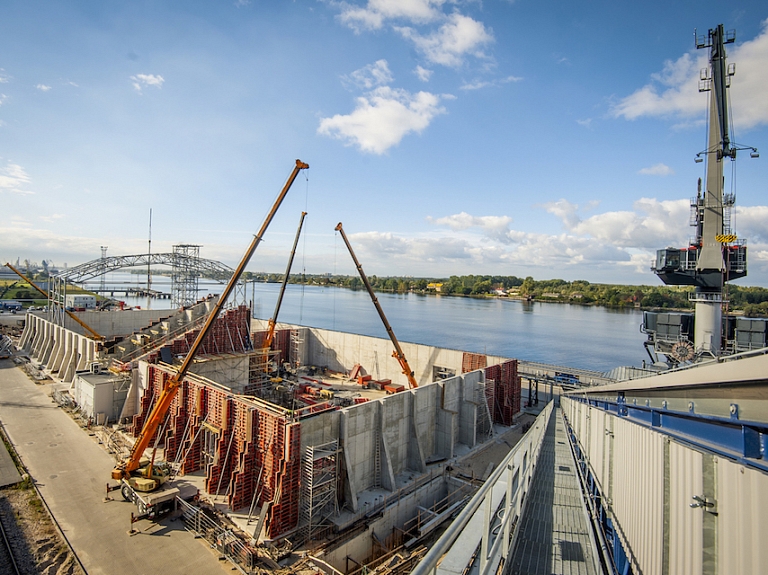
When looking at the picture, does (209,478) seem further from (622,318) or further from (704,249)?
(622,318)

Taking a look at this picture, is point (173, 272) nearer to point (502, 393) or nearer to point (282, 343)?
point (282, 343)

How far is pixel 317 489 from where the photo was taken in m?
15.2

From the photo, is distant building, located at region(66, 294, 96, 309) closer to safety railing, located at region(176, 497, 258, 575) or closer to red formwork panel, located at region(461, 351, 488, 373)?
red formwork panel, located at region(461, 351, 488, 373)

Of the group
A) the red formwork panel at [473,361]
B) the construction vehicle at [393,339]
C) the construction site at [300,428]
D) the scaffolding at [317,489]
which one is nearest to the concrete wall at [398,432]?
the construction site at [300,428]

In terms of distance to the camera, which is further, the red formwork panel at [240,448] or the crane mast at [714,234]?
the crane mast at [714,234]

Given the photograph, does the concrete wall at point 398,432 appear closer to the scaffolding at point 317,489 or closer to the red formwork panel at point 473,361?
the scaffolding at point 317,489

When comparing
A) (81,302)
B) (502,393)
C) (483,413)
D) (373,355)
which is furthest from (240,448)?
(81,302)

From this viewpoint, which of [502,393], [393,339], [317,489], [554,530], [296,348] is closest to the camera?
[554,530]

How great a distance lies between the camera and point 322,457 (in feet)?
50.5

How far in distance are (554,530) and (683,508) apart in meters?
3.50

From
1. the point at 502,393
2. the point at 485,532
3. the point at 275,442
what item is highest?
the point at 485,532

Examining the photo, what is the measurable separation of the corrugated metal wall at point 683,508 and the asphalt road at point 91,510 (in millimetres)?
12171

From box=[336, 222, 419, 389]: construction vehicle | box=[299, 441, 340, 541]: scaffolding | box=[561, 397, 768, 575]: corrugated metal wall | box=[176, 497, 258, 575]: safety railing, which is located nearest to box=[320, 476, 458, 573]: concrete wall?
box=[299, 441, 340, 541]: scaffolding

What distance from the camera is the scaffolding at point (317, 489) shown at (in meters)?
14.7
